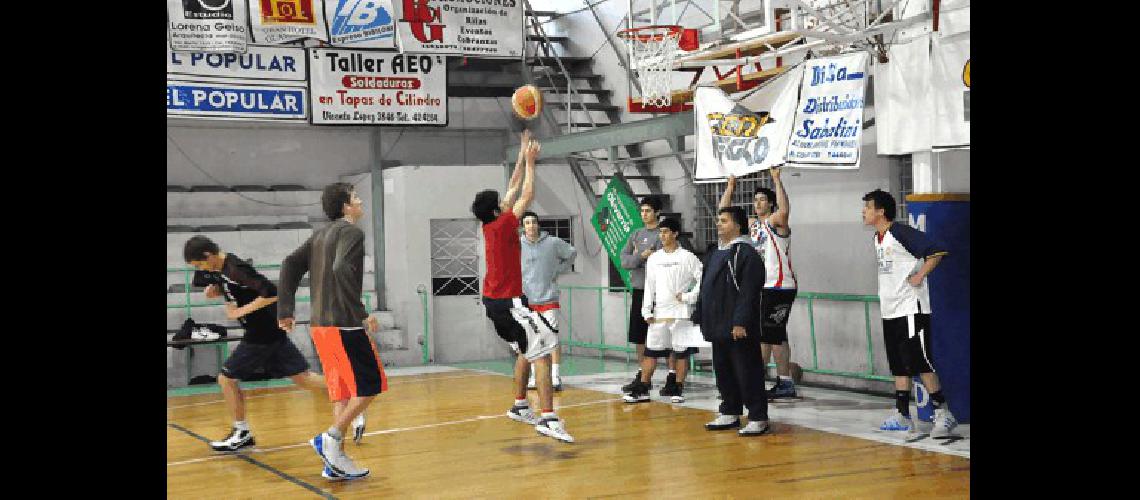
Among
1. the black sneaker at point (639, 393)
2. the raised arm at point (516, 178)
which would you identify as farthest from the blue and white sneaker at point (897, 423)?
the raised arm at point (516, 178)

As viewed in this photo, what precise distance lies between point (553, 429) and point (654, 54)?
12.4 ft

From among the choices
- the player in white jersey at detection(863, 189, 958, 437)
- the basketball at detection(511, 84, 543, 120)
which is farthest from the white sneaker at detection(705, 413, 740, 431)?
the basketball at detection(511, 84, 543, 120)

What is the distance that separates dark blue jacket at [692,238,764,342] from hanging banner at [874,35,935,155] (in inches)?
51.9

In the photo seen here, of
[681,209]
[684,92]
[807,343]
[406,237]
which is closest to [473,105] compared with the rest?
[406,237]

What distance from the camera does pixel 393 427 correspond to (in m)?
10.2

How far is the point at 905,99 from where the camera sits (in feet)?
28.9

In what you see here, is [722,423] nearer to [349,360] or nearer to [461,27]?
[349,360]

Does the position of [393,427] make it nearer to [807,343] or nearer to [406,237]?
[807,343]

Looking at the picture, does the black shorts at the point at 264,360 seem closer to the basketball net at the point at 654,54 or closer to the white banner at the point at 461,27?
the basketball net at the point at 654,54

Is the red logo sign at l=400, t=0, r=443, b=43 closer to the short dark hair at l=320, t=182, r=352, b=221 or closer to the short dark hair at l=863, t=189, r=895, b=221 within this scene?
the short dark hair at l=320, t=182, r=352, b=221

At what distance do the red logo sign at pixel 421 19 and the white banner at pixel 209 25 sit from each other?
6.26ft

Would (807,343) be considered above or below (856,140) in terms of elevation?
below

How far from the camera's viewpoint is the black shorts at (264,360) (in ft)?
29.1
